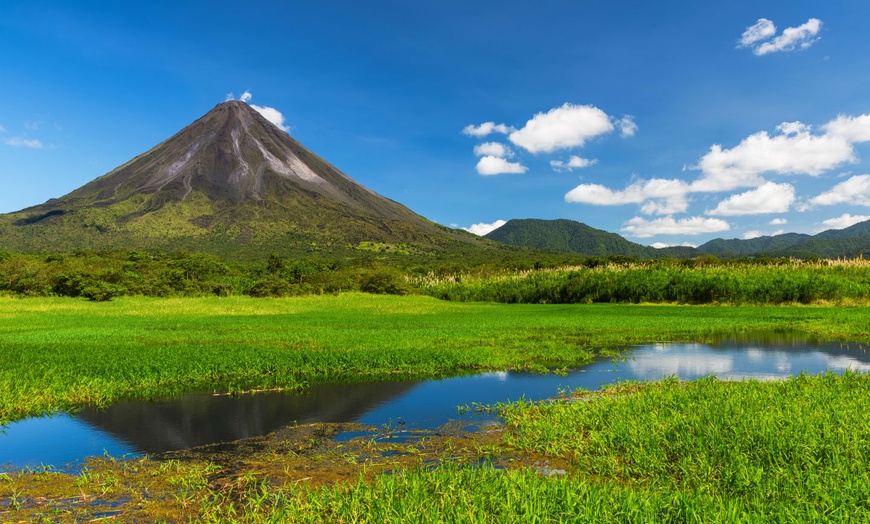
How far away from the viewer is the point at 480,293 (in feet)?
165

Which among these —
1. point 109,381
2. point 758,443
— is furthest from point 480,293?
point 758,443

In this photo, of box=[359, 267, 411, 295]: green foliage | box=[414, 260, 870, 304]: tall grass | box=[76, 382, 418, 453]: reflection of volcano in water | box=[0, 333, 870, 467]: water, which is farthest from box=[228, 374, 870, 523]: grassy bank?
box=[359, 267, 411, 295]: green foliage

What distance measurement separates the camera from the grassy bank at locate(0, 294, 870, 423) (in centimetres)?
1368

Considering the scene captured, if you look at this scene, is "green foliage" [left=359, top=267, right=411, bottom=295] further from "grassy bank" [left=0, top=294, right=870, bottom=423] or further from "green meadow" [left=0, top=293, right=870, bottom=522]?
"green meadow" [left=0, top=293, right=870, bottom=522]

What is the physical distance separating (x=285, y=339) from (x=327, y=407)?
34.3ft

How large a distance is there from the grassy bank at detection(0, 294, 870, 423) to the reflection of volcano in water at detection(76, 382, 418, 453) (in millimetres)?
1148

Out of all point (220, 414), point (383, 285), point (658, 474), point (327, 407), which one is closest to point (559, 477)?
point (658, 474)

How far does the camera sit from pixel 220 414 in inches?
431

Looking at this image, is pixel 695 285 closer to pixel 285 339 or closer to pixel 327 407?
pixel 285 339

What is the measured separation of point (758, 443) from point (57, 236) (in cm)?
23610

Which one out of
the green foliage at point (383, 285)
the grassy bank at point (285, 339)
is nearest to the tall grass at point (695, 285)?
the grassy bank at point (285, 339)

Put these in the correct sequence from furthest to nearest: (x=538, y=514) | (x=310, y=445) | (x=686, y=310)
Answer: (x=686, y=310) → (x=310, y=445) → (x=538, y=514)

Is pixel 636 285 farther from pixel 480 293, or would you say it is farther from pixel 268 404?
pixel 268 404

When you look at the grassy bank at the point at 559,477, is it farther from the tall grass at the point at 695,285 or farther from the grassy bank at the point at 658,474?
the tall grass at the point at 695,285
